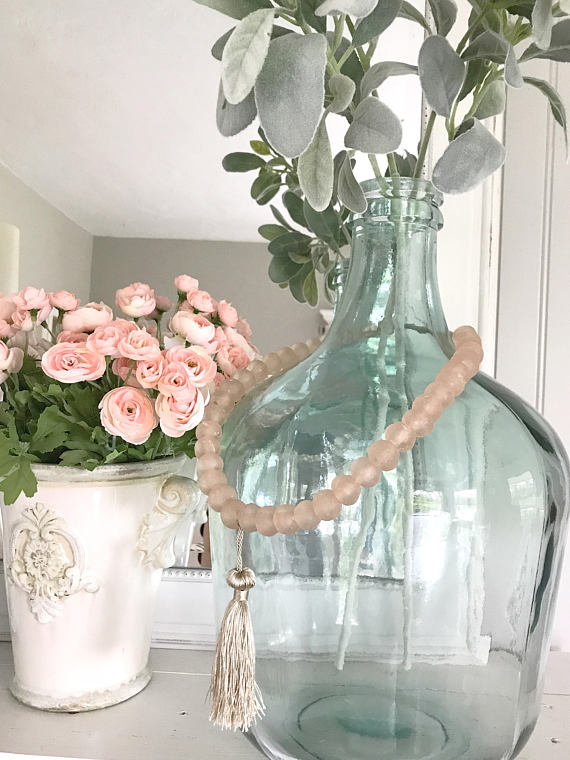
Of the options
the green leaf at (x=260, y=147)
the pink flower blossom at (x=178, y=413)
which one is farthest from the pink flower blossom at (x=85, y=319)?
the green leaf at (x=260, y=147)

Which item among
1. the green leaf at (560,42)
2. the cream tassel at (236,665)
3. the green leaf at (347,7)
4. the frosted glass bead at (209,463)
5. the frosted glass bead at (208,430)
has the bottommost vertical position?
the cream tassel at (236,665)

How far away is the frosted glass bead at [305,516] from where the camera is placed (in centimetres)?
44

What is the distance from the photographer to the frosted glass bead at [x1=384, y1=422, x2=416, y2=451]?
439 millimetres

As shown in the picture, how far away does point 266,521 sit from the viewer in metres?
0.45

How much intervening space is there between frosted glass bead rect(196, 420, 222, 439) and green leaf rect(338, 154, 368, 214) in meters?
0.20

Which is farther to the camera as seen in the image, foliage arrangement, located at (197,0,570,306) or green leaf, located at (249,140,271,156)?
green leaf, located at (249,140,271,156)

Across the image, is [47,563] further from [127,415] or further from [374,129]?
[374,129]

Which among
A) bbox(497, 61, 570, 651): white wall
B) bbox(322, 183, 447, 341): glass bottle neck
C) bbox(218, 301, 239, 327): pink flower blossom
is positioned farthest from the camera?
bbox(497, 61, 570, 651): white wall

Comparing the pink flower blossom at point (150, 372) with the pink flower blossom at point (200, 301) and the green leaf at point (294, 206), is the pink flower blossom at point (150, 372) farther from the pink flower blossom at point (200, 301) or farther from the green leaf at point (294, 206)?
the green leaf at point (294, 206)

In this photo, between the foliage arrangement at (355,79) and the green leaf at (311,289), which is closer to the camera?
the foliage arrangement at (355,79)

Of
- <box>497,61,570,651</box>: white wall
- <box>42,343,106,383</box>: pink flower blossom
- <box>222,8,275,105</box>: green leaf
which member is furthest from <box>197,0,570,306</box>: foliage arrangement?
<box>497,61,570,651</box>: white wall

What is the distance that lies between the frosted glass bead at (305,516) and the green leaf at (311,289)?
0.37 meters

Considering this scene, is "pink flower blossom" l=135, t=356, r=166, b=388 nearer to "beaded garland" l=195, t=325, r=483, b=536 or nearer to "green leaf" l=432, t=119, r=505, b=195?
"beaded garland" l=195, t=325, r=483, b=536

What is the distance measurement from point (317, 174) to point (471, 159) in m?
0.10
